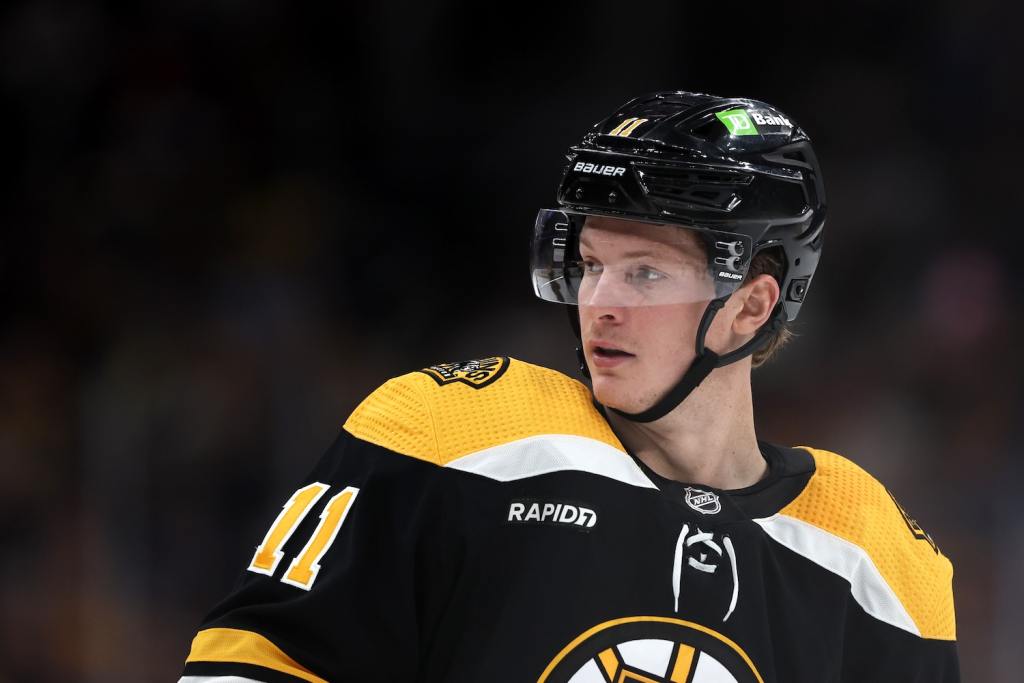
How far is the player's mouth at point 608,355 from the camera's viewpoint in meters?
1.98

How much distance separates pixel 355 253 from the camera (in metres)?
4.84

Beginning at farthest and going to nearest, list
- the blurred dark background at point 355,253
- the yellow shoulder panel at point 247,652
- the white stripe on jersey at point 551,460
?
the blurred dark background at point 355,253 < the white stripe on jersey at point 551,460 < the yellow shoulder panel at point 247,652

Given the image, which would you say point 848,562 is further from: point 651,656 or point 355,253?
point 355,253

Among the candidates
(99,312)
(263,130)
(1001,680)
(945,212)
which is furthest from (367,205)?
(1001,680)

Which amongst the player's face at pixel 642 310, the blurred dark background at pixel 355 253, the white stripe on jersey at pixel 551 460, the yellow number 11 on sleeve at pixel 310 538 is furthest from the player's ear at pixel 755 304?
the blurred dark background at pixel 355 253

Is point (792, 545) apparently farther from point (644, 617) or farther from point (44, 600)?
point (44, 600)

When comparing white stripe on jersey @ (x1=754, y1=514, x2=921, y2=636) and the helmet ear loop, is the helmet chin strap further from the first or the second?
white stripe on jersey @ (x1=754, y1=514, x2=921, y2=636)

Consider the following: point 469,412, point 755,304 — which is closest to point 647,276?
point 755,304

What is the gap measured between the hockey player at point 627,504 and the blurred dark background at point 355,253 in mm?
1958

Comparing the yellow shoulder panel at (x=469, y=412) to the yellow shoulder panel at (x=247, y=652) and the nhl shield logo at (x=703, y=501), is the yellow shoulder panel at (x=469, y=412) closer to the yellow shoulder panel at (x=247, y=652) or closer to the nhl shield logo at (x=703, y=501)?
the nhl shield logo at (x=703, y=501)

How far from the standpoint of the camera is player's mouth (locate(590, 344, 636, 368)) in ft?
6.49

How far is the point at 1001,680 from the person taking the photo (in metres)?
3.77

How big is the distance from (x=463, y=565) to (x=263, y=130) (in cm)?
A: 365

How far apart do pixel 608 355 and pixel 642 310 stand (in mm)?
90
